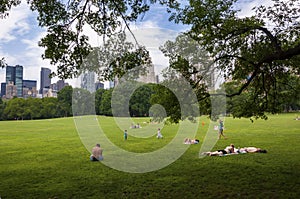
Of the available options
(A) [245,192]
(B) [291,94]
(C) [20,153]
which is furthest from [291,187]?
(C) [20,153]

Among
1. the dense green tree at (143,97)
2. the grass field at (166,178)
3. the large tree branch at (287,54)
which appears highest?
the large tree branch at (287,54)

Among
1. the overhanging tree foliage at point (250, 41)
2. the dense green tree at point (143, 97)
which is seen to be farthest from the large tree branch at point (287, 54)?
the dense green tree at point (143, 97)

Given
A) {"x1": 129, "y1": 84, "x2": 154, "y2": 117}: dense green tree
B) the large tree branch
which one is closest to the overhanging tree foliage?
the large tree branch

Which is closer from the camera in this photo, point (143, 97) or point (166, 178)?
point (166, 178)

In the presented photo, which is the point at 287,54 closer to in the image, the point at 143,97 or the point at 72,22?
the point at 72,22

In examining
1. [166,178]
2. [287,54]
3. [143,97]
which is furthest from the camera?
[143,97]

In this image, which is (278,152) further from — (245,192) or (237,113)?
(245,192)

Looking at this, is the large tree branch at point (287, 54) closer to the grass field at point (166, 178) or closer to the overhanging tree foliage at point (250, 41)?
the overhanging tree foliage at point (250, 41)

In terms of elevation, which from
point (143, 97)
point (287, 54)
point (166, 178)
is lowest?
point (166, 178)

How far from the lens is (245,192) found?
29.1 feet

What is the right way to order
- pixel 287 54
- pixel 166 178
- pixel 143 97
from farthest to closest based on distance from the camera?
pixel 143 97
pixel 166 178
pixel 287 54

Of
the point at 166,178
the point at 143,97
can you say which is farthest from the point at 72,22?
the point at 143,97

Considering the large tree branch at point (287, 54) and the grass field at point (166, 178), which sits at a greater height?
the large tree branch at point (287, 54)

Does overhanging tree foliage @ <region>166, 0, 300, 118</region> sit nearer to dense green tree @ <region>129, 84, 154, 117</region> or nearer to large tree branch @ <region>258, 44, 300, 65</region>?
large tree branch @ <region>258, 44, 300, 65</region>
